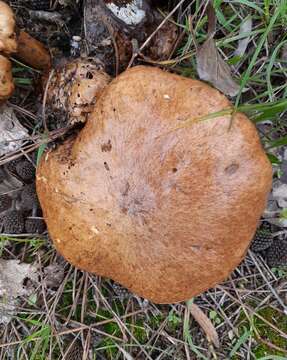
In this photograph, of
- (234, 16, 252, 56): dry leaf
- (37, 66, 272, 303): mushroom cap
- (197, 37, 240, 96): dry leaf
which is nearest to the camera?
(37, 66, 272, 303): mushroom cap

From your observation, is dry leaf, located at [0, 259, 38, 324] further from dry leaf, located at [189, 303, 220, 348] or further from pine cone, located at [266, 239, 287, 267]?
pine cone, located at [266, 239, 287, 267]

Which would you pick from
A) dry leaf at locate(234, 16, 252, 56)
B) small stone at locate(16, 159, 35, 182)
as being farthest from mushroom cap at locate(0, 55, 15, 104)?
dry leaf at locate(234, 16, 252, 56)

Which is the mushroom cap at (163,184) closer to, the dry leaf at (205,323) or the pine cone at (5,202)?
the dry leaf at (205,323)

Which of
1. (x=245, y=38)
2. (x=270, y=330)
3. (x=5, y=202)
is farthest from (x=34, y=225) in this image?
(x=245, y=38)

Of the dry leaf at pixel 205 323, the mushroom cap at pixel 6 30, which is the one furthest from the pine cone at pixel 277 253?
the mushroom cap at pixel 6 30

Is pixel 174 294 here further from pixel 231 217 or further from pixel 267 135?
pixel 267 135

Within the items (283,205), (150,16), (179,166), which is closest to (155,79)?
(179,166)
